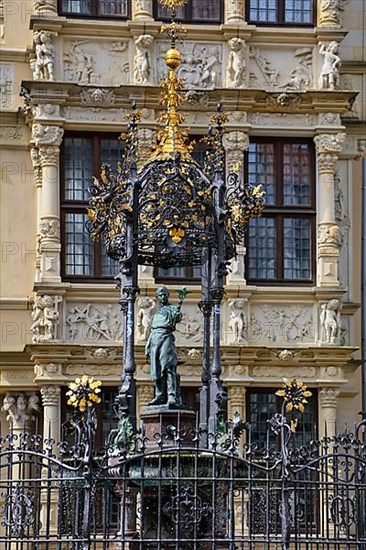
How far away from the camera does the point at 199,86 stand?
28.7m

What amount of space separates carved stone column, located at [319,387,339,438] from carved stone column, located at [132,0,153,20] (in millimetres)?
7095

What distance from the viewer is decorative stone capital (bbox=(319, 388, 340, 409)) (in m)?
27.9

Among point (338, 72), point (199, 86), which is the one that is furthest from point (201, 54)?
point (338, 72)

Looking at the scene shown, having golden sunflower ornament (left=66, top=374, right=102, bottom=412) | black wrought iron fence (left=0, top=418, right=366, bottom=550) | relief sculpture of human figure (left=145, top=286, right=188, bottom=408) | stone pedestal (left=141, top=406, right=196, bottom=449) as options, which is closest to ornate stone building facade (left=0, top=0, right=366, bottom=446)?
golden sunflower ornament (left=66, top=374, right=102, bottom=412)

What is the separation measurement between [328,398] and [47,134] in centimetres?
650

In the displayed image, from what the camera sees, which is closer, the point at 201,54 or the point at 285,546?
the point at 285,546

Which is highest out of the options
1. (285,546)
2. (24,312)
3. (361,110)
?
(361,110)

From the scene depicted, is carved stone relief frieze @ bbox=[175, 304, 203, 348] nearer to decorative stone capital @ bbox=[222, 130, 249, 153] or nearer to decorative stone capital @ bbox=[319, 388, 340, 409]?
decorative stone capital @ bbox=[319, 388, 340, 409]

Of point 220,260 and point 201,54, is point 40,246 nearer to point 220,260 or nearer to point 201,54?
point 201,54

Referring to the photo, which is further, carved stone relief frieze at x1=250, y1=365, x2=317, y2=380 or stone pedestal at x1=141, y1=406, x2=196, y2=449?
carved stone relief frieze at x1=250, y1=365, x2=317, y2=380

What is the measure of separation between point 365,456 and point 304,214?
1077 cm

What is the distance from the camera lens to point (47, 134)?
27.8 meters

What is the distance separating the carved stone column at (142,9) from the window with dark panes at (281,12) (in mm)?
1829

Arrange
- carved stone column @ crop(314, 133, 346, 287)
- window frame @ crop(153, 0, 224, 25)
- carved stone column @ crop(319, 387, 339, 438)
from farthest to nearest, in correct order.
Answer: window frame @ crop(153, 0, 224, 25)
carved stone column @ crop(314, 133, 346, 287)
carved stone column @ crop(319, 387, 339, 438)
